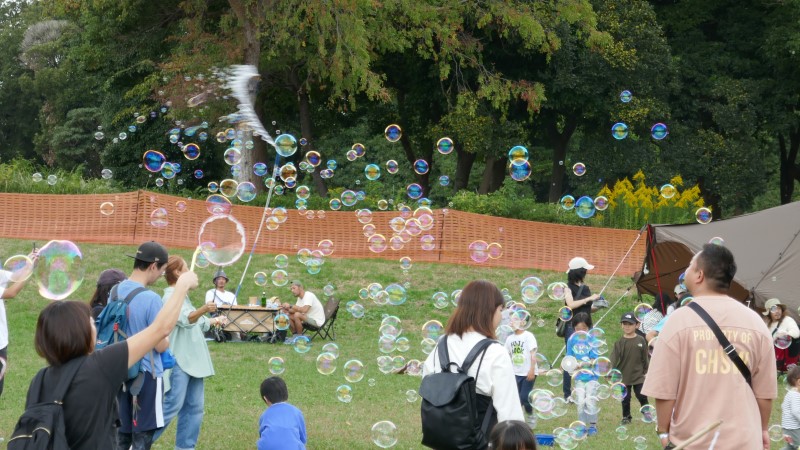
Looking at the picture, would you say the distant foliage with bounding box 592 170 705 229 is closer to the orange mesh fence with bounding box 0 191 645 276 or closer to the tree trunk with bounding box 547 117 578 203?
the orange mesh fence with bounding box 0 191 645 276

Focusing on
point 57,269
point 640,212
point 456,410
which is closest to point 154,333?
point 456,410

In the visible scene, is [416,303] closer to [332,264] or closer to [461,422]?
[332,264]

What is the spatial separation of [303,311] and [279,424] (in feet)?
29.0

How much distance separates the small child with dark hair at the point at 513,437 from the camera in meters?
4.11

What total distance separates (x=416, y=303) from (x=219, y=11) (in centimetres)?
1028

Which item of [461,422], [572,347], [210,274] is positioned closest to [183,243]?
[210,274]

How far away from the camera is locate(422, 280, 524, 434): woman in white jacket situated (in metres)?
4.53

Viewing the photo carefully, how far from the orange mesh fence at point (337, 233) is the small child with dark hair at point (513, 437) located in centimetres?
1615

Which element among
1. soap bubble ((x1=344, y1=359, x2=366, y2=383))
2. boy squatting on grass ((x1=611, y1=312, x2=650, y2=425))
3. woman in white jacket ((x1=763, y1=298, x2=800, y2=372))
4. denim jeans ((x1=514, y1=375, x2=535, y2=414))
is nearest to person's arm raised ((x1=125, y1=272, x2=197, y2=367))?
soap bubble ((x1=344, y1=359, x2=366, y2=383))

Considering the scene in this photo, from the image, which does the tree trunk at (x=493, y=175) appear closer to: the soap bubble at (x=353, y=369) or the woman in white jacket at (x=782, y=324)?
the woman in white jacket at (x=782, y=324)

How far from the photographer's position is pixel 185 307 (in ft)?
23.1

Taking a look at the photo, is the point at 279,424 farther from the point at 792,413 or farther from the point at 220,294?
the point at 220,294

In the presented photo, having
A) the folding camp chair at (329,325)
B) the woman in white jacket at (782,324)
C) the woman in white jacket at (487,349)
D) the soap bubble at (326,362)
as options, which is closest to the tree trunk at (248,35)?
the folding camp chair at (329,325)

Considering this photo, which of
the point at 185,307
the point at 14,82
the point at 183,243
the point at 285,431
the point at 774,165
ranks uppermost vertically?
the point at 14,82
